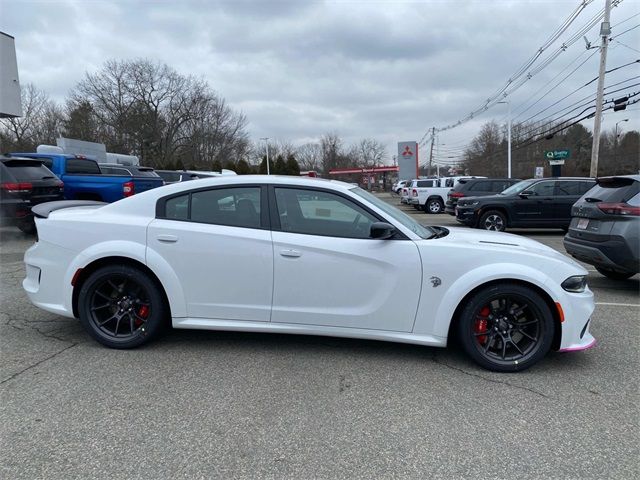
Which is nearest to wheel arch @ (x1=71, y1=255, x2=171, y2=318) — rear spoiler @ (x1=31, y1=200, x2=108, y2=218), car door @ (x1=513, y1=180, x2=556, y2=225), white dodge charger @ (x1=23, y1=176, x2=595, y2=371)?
white dodge charger @ (x1=23, y1=176, x2=595, y2=371)

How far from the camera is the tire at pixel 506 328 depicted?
11.2 feet

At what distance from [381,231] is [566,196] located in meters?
11.5

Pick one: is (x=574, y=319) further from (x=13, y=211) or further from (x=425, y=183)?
(x=425, y=183)

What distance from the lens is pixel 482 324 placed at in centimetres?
349

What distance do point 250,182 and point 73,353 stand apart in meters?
2.12

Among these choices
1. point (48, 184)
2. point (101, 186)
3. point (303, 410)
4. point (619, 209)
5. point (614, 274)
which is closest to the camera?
point (303, 410)

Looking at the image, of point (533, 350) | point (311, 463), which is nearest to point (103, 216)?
point (311, 463)

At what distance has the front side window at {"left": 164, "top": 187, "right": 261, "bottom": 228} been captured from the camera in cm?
377

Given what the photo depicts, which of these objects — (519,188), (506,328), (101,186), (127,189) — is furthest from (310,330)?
(519,188)

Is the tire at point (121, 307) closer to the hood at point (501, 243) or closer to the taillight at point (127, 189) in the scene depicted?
the hood at point (501, 243)

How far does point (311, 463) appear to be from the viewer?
2348mm

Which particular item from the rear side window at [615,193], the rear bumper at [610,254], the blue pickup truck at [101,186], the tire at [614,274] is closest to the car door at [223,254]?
the rear bumper at [610,254]

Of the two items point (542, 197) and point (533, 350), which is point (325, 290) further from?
point (542, 197)

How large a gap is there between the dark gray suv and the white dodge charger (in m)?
2.38
